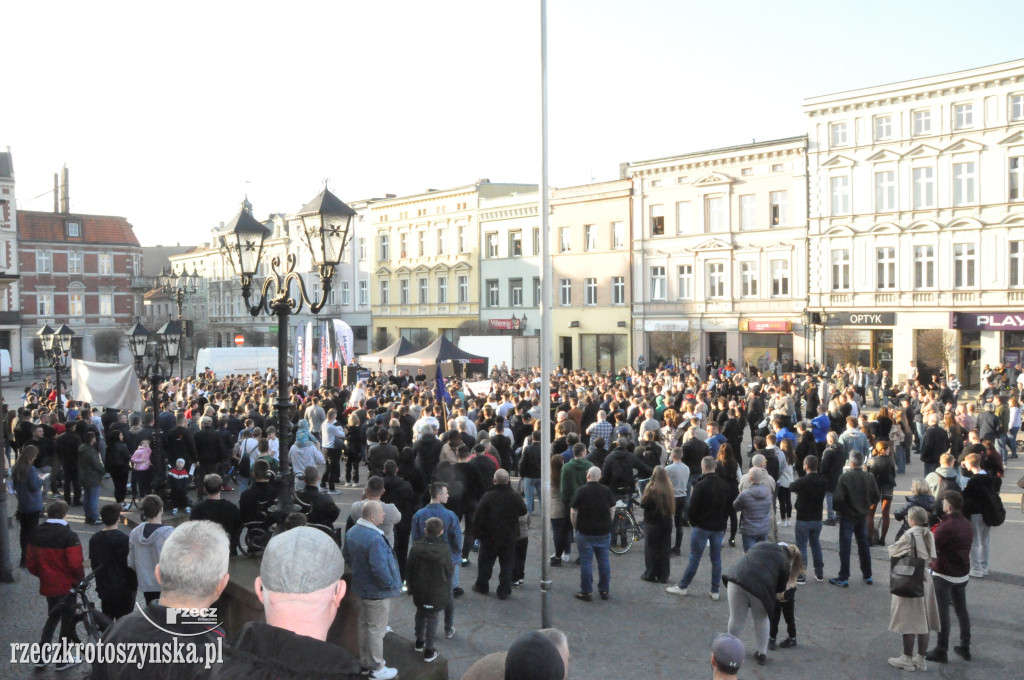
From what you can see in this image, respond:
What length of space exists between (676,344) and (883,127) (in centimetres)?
1288

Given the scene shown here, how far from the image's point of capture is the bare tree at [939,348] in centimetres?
3042

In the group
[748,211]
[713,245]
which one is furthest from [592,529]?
[713,245]

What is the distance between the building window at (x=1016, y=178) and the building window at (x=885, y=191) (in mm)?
4209

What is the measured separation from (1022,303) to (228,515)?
31401mm

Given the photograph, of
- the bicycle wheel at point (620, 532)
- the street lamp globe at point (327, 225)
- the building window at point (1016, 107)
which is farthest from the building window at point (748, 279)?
the street lamp globe at point (327, 225)

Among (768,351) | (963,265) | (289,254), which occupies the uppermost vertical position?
(963,265)

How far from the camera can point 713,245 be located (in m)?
38.9

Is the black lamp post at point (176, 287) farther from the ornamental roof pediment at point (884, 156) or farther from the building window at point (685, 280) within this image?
the ornamental roof pediment at point (884, 156)

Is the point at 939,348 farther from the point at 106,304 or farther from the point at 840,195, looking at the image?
the point at 106,304

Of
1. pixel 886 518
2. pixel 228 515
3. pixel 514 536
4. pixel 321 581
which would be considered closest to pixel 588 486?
pixel 514 536

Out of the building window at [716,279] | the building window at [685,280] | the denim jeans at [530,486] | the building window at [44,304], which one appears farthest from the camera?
the building window at [44,304]

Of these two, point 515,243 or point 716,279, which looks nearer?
point 716,279

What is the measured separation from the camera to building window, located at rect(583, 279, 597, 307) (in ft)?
145

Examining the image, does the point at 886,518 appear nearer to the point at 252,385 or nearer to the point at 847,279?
the point at 252,385
